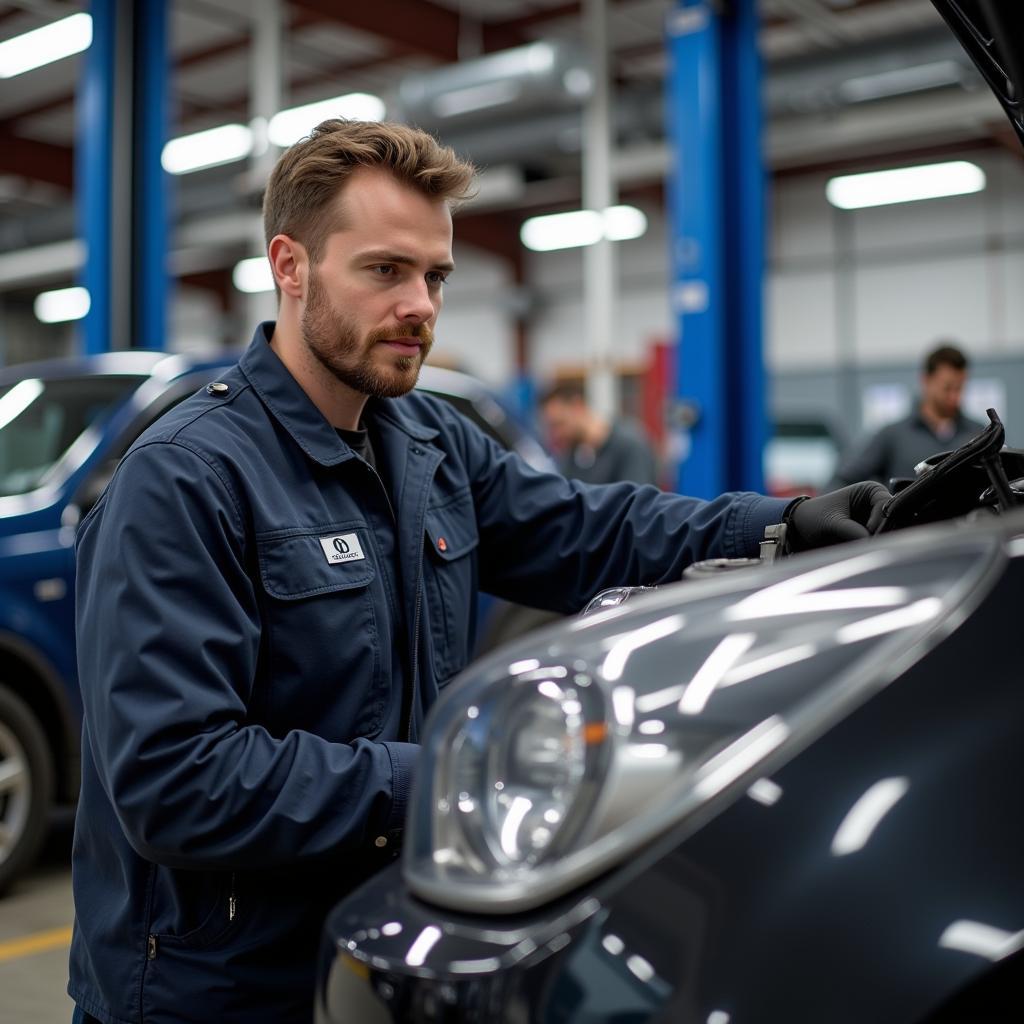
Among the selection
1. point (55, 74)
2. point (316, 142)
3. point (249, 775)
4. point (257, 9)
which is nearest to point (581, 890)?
point (249, 775)

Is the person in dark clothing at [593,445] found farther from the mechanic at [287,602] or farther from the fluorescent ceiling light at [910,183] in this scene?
the fluorescent ceiling light at [910,183]

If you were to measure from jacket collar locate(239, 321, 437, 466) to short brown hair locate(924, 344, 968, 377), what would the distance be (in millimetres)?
4997

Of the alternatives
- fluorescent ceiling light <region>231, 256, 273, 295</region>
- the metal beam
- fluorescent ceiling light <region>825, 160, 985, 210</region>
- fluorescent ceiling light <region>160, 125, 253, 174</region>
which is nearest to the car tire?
fluorescent ceiling light <region>160, 125, 253, 174</region>

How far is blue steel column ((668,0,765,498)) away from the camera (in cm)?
605

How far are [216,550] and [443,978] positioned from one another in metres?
0.67

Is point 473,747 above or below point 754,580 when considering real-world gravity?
below

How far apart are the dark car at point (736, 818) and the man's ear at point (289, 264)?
839 millimetres

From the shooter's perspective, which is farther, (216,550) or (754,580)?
(216,550)

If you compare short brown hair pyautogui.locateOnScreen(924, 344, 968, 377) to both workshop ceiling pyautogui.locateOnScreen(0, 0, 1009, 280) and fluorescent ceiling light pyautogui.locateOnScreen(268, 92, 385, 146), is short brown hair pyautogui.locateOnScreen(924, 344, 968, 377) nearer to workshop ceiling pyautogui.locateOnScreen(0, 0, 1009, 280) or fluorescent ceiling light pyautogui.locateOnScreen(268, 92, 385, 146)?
workshop ceiling pyautogui.locateOnScreen(0, 0, 1009, 280)

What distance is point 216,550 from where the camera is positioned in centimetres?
135

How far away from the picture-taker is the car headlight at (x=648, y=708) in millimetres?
827

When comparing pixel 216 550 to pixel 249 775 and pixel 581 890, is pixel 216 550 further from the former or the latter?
pixel 581 890

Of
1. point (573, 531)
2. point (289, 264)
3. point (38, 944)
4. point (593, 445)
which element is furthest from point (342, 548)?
point (593, 445)

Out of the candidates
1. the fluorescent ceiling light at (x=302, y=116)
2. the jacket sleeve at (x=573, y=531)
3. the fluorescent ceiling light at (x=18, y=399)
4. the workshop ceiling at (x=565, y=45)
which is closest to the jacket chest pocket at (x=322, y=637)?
the jacket sleeve at (x=573, y=531)
